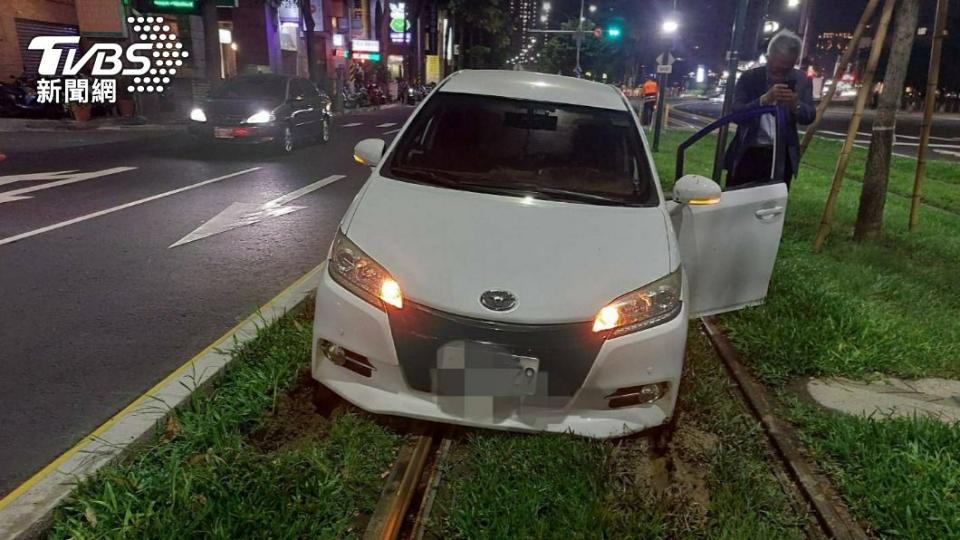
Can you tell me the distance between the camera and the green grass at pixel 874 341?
2850 mm

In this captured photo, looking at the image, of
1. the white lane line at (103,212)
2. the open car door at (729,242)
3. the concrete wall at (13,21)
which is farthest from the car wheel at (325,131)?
the open car door at (729,242)

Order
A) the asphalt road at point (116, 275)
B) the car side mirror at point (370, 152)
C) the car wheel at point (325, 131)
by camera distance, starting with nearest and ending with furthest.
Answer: the asphalt road at point (116, 275)
the car side mirror at point (370, 152)
the car wheel at point (325, 131)

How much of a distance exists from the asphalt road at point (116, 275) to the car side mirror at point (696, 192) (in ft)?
9.91

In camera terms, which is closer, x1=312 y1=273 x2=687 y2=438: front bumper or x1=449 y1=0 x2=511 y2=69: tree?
x1=312 y1=273 x2=687 y2=438: front bumper

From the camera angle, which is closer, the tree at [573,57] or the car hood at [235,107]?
the car hood at [235,107]

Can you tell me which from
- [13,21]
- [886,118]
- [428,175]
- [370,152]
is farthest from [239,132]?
[13,21]

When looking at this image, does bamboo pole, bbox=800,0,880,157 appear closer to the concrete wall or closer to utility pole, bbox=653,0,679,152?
utility pole, bbox=653,0,679,152

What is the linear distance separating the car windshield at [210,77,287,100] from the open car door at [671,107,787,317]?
38.7 feet

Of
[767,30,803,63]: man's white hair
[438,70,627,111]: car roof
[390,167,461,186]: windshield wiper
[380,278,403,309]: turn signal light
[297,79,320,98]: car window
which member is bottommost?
[380,278,403,309]: turn signal light

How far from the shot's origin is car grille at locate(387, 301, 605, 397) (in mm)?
2699

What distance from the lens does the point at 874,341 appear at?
14.5 feet

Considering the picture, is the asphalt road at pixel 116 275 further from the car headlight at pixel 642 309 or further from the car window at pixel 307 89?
the car window at pixel 307 89

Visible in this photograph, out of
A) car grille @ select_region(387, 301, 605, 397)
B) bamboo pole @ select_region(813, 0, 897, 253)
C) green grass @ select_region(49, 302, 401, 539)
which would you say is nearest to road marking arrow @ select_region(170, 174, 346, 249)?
green grass @ select_region(49, 302, 401, 539)

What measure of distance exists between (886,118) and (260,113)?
10.7 m
